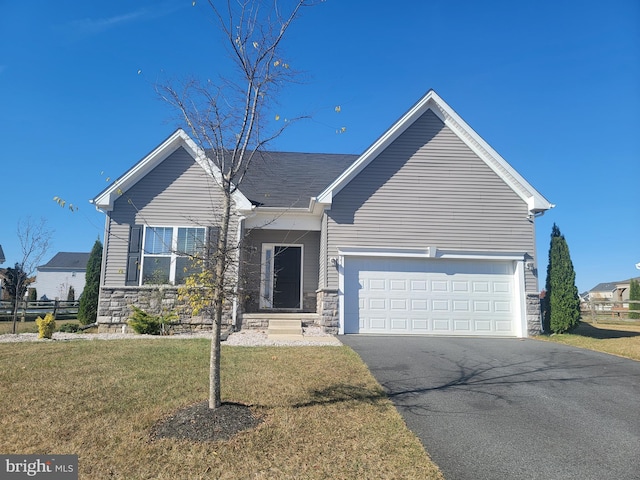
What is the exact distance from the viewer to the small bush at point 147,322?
10.7 metres

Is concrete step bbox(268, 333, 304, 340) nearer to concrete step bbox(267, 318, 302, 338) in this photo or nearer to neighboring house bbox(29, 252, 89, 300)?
concrete step bbox(267, 318, 302, 338)

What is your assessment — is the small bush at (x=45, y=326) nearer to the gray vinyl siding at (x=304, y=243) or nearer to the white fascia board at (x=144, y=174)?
the white fascia board at (x=144, y=174)

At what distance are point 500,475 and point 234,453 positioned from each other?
2.43 m

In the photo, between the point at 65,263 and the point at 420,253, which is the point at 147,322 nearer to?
the point at 420,253

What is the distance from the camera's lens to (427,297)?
11.3m

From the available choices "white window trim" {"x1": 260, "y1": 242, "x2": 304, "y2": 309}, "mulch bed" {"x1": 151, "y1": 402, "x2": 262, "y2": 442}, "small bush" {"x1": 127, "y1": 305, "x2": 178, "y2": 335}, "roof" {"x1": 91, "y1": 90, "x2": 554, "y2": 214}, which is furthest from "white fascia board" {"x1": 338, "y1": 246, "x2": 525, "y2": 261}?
"mulch bed" {"x1": 151, "y1": 402, "x2": 262, "y2": 442}

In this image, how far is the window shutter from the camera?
1180 centimetres

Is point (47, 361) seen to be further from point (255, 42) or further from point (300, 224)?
point (300, 224)

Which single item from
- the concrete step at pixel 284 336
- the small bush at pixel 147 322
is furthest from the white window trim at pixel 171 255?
the concrete step at pixel 284 336

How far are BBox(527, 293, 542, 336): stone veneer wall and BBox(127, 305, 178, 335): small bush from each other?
10.4m

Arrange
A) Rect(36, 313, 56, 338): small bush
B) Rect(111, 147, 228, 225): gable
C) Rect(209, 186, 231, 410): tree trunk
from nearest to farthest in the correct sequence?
Rect(209, 186, 231, 410): tree trunk → Rect(36, 313, 56, 338): small bush → Rect(111, 147, 228, 225): gable

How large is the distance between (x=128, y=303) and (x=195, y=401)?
26.4 ft

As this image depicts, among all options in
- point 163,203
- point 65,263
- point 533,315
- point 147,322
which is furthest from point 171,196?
point 65,263

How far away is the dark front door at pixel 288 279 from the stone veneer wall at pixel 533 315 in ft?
24.5
